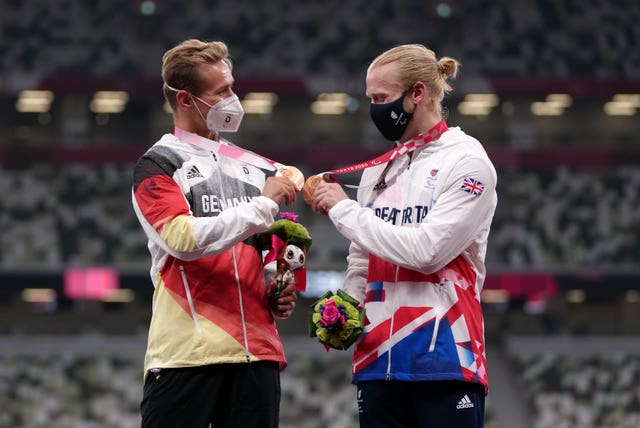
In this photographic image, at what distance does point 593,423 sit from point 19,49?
1685 cm

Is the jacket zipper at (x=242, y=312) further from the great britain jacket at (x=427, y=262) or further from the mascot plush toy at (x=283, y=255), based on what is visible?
the great britain jacket at (x=427, y=262)

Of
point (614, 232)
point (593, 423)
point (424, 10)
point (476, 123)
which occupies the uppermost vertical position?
point (424, 10)

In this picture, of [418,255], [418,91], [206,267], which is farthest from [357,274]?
[418,91]

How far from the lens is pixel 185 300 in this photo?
3.87 metres

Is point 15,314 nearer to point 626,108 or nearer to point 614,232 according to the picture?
point 614,232

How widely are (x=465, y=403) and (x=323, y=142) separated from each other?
76.9ft

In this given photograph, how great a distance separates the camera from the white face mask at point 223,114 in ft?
13.5

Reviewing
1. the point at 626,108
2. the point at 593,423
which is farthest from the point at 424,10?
the point at 593,423

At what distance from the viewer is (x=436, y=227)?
373 cm

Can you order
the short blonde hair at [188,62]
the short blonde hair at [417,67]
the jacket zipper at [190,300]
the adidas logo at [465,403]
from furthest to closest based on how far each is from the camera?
the short blonde hair at [188,62]
the short blonde hair at [417,67]
the jacket zipper at [190,300]
the adidas logo at [465,403]

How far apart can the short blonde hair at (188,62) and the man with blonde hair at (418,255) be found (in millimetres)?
625

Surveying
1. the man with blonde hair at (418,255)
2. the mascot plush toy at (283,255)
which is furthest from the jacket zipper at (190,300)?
the man with blonde hair at (418,255)

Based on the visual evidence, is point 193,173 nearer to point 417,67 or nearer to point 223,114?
point 223,114

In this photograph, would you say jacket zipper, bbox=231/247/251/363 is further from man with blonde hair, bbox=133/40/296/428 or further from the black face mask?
the black face mask
